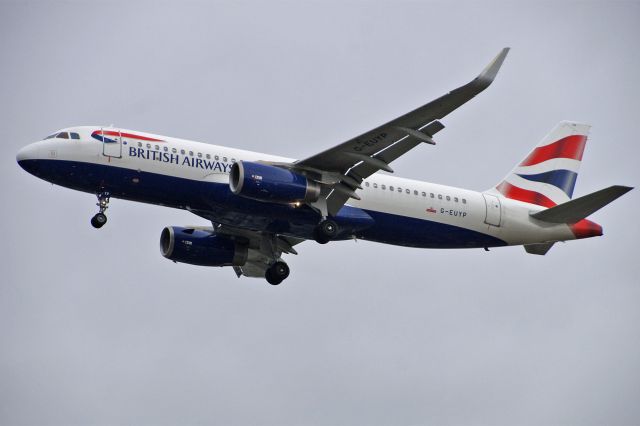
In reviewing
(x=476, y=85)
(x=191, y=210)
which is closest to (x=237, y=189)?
(x=191, y=210)

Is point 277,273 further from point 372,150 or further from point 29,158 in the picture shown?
point 29,158

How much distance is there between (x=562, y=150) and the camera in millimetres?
53031

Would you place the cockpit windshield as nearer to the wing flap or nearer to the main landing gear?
the main landing gear

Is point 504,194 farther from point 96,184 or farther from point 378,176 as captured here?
point 96,184

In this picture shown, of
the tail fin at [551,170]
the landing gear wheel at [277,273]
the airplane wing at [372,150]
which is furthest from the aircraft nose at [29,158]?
the tail fin at [551,170]

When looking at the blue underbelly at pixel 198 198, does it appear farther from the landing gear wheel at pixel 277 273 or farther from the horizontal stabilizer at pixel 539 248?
the horizontal stabilizer at pixel 539 248

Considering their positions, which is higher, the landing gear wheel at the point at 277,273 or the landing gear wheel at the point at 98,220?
the landing gear wheel at the point at 98,220

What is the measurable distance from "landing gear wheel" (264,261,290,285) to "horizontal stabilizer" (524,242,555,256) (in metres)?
10.7

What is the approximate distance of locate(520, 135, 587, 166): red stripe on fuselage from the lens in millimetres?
52812

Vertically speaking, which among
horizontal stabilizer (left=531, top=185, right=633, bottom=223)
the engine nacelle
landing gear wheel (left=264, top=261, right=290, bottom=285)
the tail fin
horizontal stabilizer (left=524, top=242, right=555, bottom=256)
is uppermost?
the tail fin

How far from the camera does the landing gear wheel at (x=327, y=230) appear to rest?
45.2 meters

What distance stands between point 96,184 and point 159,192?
8.06ft

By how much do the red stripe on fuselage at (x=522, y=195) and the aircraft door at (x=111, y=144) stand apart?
684 inches

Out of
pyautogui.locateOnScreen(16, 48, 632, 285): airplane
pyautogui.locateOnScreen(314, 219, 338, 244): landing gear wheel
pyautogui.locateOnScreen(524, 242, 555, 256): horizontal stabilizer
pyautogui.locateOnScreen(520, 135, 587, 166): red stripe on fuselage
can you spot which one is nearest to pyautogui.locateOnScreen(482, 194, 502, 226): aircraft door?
pyautogui.locateOnScreen(16, 48, 632, 285): airplane
